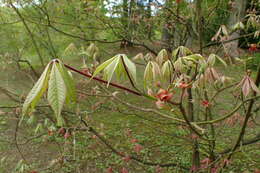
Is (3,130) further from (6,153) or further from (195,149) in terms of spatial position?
(195,149)

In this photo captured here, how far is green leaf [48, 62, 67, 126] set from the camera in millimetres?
518

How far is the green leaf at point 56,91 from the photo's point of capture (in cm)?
52

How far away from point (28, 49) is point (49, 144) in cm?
301

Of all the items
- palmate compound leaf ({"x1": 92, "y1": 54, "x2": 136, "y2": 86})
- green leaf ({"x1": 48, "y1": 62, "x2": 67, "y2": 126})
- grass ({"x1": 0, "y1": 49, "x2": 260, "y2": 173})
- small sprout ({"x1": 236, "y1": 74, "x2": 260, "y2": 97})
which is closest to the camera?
green leaf ({"x1": 48, "y1": 62, "x2": 67, "y2": 126})

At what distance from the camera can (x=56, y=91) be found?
0.54 m

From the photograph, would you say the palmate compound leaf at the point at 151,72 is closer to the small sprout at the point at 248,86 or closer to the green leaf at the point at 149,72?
the green leaf at the point at 149,72

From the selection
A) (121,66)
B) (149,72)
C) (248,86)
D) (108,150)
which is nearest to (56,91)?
(121,66)

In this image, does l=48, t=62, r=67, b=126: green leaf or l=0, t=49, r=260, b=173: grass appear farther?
l=0, t=49, r=260, b=173: grass

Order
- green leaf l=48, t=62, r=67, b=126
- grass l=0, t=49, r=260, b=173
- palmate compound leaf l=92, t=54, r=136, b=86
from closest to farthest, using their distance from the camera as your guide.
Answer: green leaf l=48, t=62, r=67, b=126, palmate compound leaf l=92, t=54, r=136, b=86, grass l=0, t=49, r=260, b=173

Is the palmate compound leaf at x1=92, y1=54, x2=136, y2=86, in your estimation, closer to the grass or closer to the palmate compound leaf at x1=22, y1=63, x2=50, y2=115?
the palmate compound leaf at x1=22, y1=63, x2=50, y2=115

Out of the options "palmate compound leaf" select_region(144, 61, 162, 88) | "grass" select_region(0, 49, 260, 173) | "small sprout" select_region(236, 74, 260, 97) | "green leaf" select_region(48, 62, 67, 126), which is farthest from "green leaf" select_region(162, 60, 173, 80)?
"grass" select_region(0, 49, 260, 173)

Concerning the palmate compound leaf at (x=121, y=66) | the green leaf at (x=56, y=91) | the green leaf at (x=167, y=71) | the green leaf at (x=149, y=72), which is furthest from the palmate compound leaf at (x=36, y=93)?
the green leaf at (x=167, y=71)

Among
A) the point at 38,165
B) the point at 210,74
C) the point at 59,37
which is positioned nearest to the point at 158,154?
the point at 38,165

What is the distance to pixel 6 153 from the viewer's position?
11.6 ft
